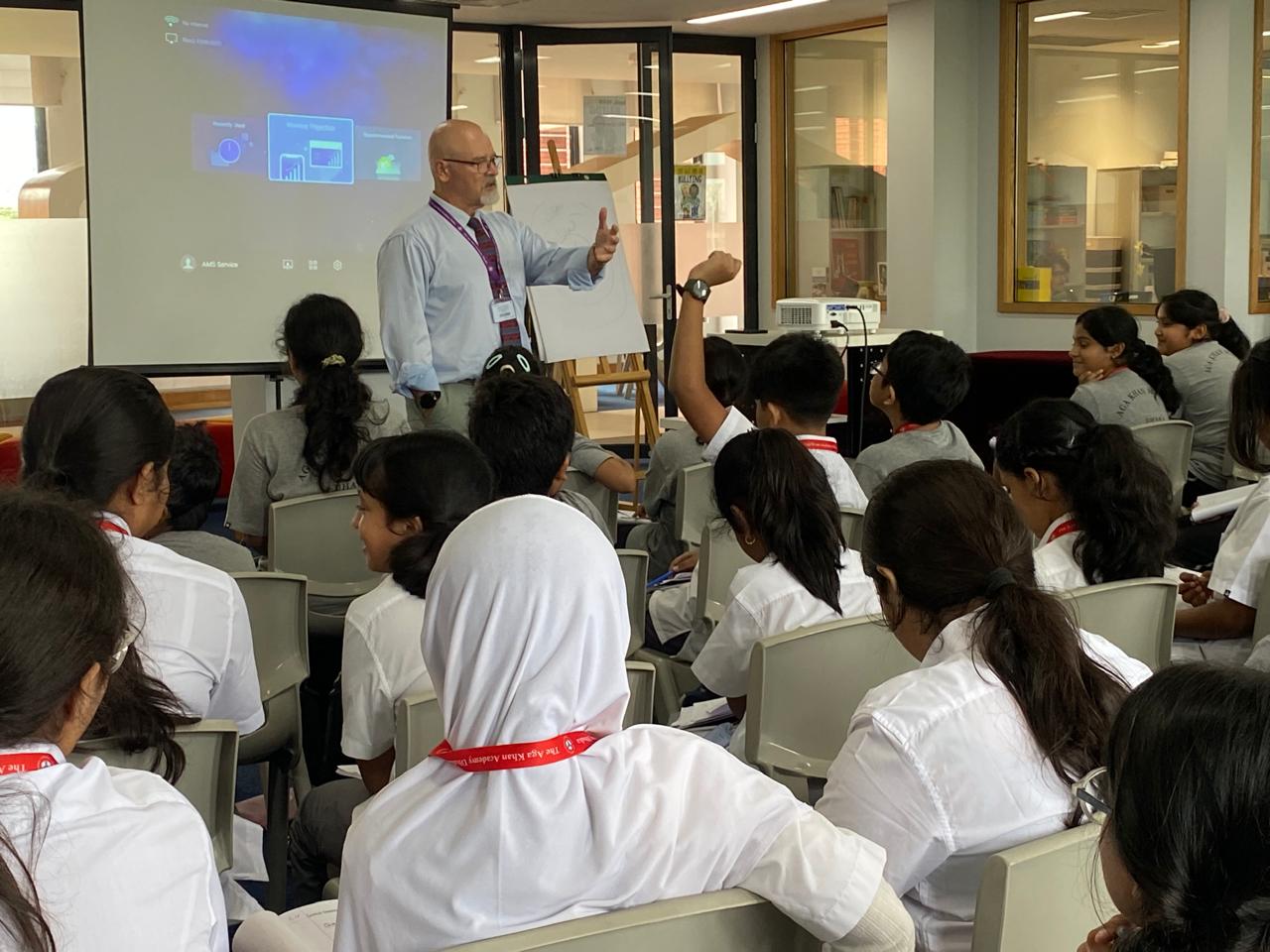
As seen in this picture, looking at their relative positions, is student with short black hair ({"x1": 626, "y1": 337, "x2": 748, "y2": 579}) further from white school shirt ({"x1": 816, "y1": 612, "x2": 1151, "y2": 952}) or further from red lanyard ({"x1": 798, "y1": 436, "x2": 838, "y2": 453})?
white school shirt ({"x1": 816, "y1": 612, "x2": 1151, "y2": 952})

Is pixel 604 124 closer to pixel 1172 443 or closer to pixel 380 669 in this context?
pixel 1172 443

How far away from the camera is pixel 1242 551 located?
2.73 metres

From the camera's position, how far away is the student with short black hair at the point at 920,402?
12.5 ft

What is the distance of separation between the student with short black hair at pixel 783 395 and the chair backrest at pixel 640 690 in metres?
1.46

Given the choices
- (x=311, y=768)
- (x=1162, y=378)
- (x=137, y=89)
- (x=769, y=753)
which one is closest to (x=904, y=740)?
(x=769, y=753)

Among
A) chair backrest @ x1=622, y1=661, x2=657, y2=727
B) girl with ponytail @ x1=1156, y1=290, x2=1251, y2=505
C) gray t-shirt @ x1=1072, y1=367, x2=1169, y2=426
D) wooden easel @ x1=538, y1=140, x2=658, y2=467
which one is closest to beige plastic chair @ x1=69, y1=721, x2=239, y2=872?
chair backrest @ x1=622, y1=661, x2=657, y2=727

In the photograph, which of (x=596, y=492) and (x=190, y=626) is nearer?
(x=190, y=626)

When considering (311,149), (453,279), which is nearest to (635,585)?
(453,279)

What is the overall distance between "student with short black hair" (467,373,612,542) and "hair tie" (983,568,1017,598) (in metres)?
1.41

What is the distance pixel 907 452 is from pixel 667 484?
704 mm

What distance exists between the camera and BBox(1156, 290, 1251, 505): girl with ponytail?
217 inches

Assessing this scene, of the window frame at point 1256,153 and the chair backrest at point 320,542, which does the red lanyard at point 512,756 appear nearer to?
the chair backrest at point 320,542

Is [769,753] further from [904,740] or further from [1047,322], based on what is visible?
[1047,322]

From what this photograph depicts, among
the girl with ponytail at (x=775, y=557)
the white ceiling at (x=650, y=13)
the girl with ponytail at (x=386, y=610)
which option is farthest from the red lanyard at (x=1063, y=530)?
the white ceiling at (x=650, y=13)
